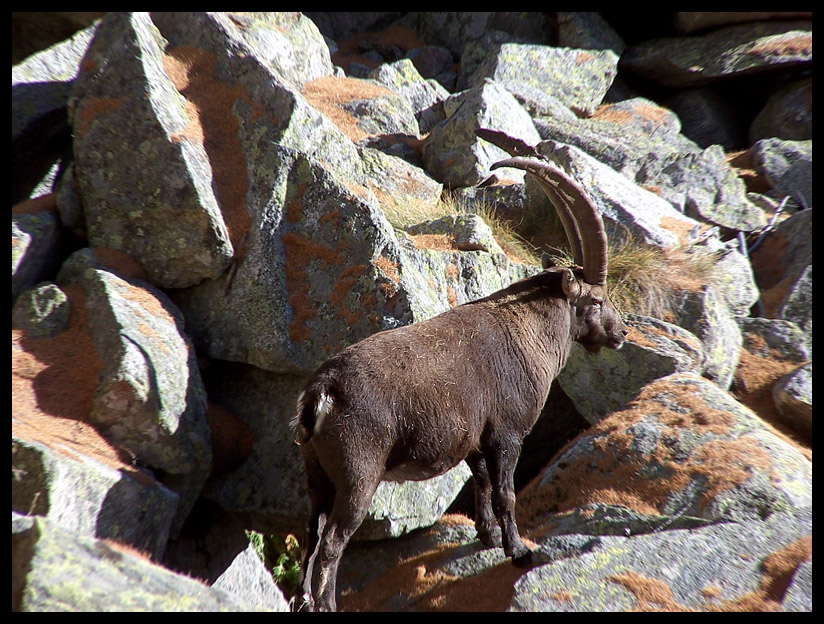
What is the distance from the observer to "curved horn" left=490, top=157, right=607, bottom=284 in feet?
18.7

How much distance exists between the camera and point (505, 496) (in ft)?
16.9

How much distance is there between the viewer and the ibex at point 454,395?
4.49 metres

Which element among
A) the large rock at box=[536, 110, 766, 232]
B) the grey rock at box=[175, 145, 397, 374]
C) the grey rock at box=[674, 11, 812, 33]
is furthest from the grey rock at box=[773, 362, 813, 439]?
the grey rock at box=[674, 11, 812, 33]

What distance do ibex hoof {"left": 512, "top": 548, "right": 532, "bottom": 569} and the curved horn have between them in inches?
104

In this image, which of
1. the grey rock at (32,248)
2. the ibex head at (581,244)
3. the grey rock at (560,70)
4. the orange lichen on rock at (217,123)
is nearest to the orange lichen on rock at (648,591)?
the ibex head at (581,244)

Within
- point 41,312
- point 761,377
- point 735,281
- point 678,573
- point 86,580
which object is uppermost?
point 735,281

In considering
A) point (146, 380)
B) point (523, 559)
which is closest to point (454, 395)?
point (523, 559)

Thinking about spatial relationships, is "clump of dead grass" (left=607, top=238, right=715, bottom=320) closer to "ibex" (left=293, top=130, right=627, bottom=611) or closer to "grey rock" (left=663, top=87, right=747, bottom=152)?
"ibex" (left=293, top=130, right=627, bottom=611)

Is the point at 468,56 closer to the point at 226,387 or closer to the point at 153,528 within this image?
the point at 226,387

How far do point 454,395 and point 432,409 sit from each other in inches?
10.0

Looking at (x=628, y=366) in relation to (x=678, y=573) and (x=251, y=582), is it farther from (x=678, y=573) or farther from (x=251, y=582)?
(x=251, y=582)

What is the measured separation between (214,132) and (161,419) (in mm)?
3768

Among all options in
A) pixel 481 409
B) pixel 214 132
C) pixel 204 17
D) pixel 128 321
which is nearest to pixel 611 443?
pixel 481 409

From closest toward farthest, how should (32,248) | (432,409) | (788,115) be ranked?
1. (432,409)
2. (32,248)
3. (788,115)
